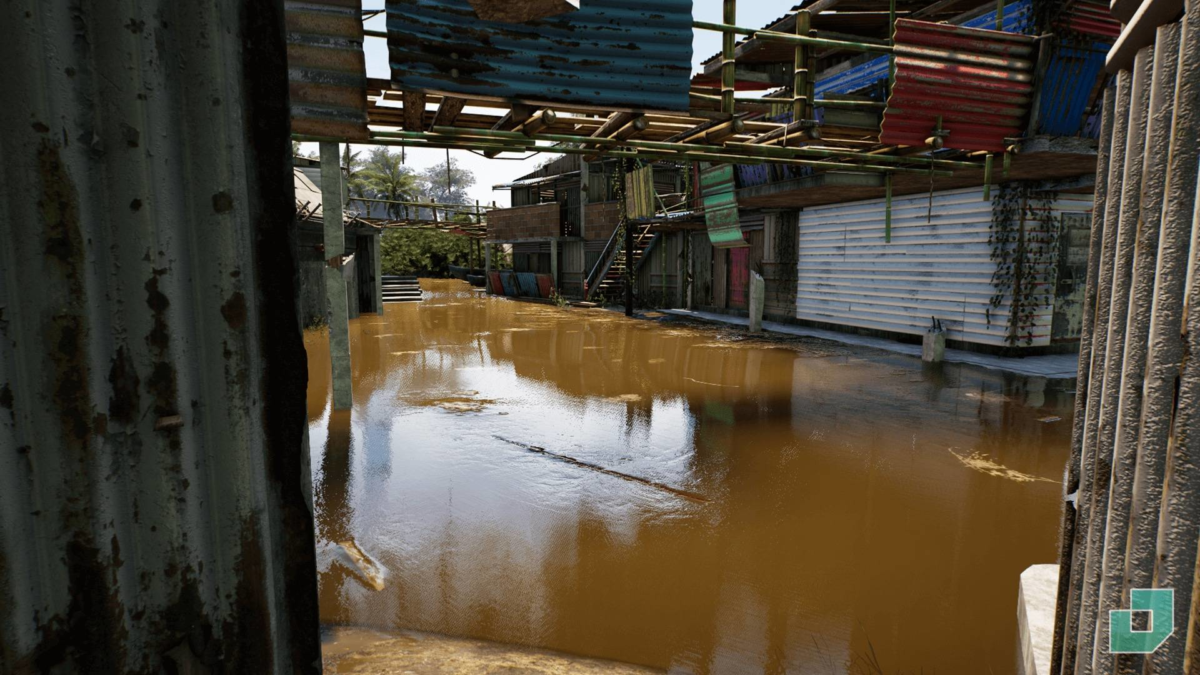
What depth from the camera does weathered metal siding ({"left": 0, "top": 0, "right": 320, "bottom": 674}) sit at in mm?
1029

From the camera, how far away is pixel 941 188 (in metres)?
13.1

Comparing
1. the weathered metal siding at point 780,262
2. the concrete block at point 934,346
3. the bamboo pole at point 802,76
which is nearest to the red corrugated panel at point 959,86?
the bamboo pole at point 802,76

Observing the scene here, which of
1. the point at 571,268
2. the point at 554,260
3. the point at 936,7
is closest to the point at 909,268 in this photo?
the point at 936,7

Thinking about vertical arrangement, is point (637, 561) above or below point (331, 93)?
below

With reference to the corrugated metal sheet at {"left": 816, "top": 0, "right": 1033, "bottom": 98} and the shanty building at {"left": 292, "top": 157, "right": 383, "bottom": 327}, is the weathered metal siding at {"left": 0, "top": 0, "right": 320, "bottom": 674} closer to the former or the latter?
the corrugated metal sheet at {"left": 816, "top": 0, "right": 1033, "bottom": 98}

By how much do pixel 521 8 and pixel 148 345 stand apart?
264cm

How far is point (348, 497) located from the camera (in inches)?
221

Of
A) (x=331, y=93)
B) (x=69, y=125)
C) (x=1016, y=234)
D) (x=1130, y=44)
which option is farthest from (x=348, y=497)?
(x=1016, y=234)

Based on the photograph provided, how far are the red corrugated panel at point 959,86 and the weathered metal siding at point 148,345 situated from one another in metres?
9.26

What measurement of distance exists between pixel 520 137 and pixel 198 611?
658 cm

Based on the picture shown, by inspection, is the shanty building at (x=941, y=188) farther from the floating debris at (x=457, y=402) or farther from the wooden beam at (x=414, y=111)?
the floating debris at (x=457, y=402)

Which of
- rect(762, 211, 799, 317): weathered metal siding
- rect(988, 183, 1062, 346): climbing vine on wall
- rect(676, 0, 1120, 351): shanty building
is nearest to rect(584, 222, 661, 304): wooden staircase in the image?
rect(676, 0, 1120, 351): shanty building

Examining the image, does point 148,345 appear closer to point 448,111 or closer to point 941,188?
point 448,111

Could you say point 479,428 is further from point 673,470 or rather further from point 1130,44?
point 1130,44
